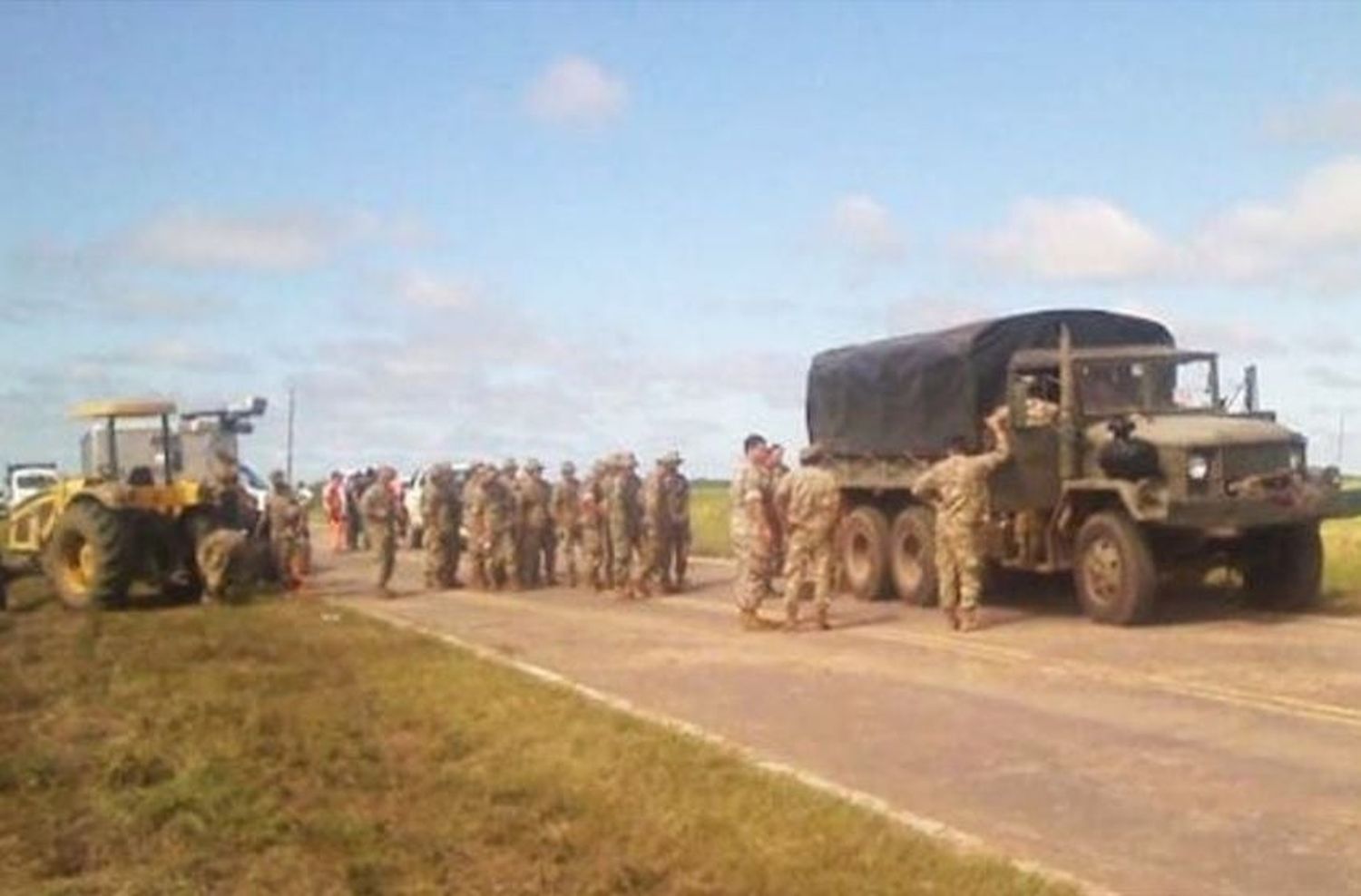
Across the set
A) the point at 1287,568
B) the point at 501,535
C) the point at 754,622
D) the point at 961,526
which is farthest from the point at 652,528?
the point at 1287,568

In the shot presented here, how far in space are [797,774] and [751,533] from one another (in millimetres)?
8168

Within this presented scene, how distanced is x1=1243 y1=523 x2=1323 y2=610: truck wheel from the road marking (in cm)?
735

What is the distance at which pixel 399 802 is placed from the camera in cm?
828

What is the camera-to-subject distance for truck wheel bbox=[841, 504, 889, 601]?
62.2ft

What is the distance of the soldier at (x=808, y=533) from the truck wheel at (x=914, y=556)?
169cm


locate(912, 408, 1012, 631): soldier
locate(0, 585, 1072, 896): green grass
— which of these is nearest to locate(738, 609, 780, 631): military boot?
locate(912, 408, 1012, 631): soldier

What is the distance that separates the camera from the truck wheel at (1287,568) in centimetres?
1616

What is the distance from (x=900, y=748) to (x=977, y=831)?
6.87 feet

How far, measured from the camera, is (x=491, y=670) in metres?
13.0

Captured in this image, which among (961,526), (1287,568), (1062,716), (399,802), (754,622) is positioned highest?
(961,526)

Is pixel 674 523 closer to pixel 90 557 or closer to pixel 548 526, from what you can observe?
pixel 548 526

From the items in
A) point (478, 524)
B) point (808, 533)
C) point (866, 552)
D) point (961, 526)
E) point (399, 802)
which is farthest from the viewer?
point (478, 524)

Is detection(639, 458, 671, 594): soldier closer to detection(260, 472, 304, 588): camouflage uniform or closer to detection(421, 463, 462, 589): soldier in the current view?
detection(421, 463, 462, 589): soldier

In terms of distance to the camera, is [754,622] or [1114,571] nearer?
[1114,571]
